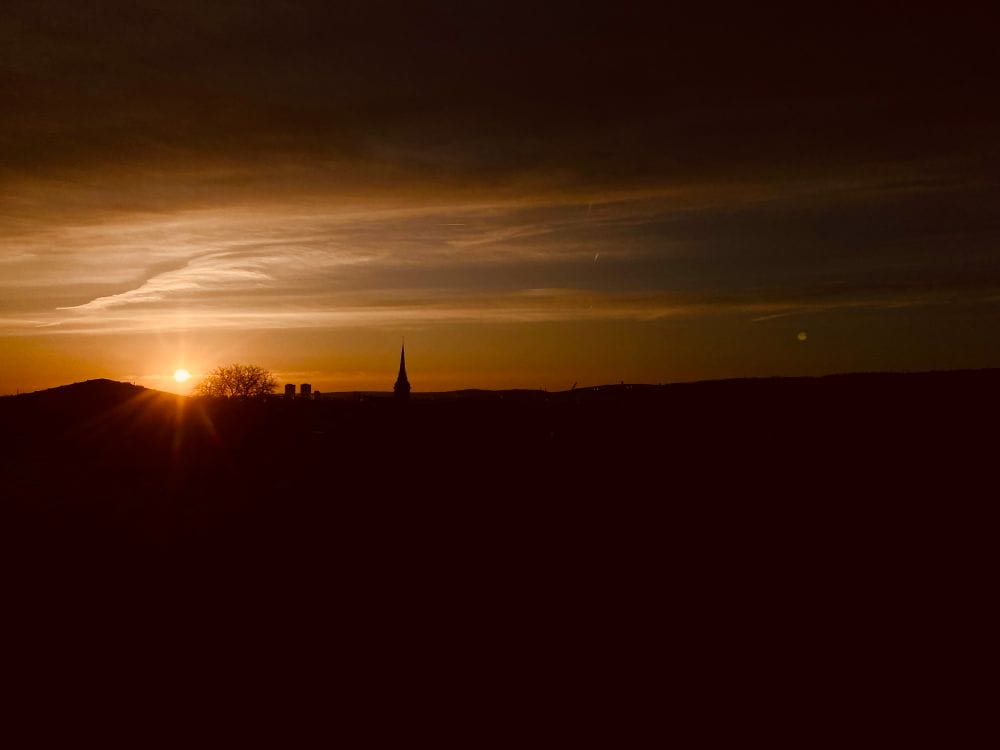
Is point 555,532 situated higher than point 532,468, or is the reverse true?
point 532,468

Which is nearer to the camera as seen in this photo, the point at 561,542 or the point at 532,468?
the point at 561,542

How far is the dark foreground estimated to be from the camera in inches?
313

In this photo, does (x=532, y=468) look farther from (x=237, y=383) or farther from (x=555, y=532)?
(x=237, y=383)

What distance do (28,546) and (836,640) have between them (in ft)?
39.0

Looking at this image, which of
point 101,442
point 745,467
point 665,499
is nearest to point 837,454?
point 745,467

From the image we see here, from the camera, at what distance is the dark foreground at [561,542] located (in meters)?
7.94

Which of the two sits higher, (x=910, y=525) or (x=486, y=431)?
(x=486, y=431)

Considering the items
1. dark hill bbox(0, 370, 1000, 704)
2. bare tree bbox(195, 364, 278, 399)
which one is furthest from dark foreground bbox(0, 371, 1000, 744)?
bare tree bbox(195, 364, 278, 399)

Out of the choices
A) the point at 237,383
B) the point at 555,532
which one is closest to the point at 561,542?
the point at 555,532

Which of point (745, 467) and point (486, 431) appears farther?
point (486, 431)

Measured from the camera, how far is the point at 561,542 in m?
11.1

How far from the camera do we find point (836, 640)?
8203 mm

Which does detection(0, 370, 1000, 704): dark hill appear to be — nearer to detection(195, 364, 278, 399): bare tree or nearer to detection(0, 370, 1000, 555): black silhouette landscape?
detection(0, 370, 1000, 555): black silhouette landscape

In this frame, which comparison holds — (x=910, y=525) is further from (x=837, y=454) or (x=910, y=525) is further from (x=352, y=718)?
(x=352, y=718)
